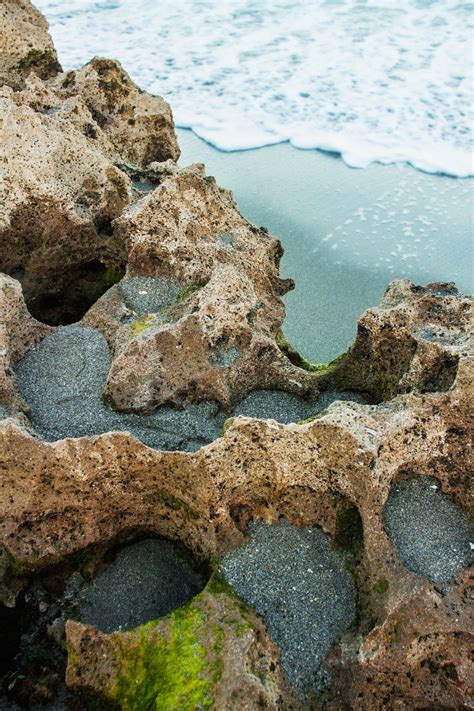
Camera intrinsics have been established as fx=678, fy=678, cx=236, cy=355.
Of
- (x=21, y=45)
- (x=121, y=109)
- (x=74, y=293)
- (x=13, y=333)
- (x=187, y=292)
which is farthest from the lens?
(x=21, y=45)

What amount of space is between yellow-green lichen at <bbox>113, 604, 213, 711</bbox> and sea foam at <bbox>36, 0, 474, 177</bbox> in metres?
6.14

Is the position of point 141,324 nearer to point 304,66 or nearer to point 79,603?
point 79,603

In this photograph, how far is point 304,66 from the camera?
996cm

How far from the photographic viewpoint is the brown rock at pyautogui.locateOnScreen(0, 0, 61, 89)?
190 inches

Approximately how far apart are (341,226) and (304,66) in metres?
4.58

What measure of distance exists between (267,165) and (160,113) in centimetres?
292

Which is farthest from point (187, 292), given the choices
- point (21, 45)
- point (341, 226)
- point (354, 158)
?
point (354, 158)

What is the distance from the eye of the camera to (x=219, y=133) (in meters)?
8.20

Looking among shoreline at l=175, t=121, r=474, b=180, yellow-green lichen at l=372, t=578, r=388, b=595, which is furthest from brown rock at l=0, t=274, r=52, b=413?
shoreline at l=175, t=121, r=474, b=180

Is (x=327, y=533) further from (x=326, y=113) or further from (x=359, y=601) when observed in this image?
(x=326, y=113)

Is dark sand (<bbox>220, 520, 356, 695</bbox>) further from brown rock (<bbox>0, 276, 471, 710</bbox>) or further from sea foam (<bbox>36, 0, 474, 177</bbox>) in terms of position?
sea foam (<bbox>36, 0, 474, 177</bbox>)

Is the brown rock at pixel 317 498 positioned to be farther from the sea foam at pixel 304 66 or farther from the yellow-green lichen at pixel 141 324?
the sea foam at pixel 304 66

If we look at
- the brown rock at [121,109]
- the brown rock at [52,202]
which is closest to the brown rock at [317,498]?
the brown rock at [52,202]

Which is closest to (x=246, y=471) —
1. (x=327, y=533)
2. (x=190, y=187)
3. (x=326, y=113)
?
(x=327, y=533)
